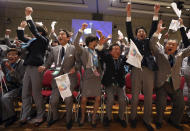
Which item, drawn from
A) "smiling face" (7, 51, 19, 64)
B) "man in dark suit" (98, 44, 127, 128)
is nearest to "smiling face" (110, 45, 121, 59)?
"man in dark suit" (98, 44, 127, 128)

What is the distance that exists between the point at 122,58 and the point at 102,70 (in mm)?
450

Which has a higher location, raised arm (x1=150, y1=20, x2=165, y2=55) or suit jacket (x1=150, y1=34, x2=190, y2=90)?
raised arm (x1=150, y1=20, x2=165, y2=55)

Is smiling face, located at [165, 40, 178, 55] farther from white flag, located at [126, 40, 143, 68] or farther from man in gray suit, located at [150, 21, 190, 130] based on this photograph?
white flag, located at [126, 40, 143, 68]

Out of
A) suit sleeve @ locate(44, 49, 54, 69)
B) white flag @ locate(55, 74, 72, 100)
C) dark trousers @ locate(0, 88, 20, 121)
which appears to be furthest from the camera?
suit sleeve @ locate(44, 49, 54, 69)

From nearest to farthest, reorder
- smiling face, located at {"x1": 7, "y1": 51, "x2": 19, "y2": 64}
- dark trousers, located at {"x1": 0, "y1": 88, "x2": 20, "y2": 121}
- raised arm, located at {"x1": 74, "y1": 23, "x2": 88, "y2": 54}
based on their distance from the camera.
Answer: raised arm, located at {"x1": 74, "y1": 23, "x2": 88, "y2": 54} < dark trousers, located at {"x1": 0, "y1": 88, "x2": 20, "y2": 121} < smiling face, located at {"x1": 7, "y1": 51, "x2": 19, "y2": 64}

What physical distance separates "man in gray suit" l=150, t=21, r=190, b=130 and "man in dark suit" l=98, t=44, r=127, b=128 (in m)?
0.61

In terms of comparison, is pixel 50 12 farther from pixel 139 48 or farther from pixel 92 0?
pixel 139 48

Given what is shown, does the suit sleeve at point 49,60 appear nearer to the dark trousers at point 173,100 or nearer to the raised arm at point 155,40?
the raised arm at point 155,40

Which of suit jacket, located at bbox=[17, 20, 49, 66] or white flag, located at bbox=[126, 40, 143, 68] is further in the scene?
suit jacket, located at bbox=[17, 20, 49, 66]

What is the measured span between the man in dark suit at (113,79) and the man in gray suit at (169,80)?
0.61 metres

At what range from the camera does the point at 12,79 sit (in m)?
2.62

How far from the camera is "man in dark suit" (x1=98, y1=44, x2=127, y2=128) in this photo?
2.42 m

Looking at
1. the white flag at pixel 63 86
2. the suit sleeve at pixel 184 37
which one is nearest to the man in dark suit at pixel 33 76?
the white flag at pixel 63 86

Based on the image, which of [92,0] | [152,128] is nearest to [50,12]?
[92,0]
